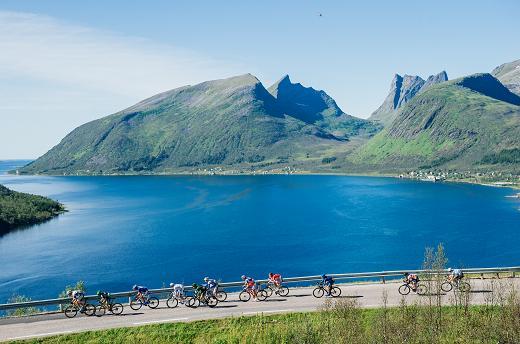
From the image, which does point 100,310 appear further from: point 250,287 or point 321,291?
point 321,291

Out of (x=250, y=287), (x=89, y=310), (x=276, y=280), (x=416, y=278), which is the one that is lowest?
(x=89, y=310)

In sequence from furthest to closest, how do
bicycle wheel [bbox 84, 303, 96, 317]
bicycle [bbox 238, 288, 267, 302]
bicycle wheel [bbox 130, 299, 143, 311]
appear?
bicycle [bbox 238, 288, 267, 302], bicycle wheel [bbox 130, 299, 143, 311], bicycle wheel [bbox 84, 303, 96, 317]

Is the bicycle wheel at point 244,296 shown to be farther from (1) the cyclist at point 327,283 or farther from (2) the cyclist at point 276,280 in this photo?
(1) the cyclist at point 327,283

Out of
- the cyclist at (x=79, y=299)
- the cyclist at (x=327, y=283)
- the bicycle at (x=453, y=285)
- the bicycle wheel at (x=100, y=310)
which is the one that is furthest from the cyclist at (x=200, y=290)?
the bicycle at (x=453, y=285)

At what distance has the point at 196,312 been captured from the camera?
1781 inches

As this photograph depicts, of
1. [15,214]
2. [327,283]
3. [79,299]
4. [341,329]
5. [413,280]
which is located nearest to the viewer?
[341,329]

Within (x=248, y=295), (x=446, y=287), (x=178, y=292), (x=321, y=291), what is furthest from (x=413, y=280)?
(x=178, y=292)

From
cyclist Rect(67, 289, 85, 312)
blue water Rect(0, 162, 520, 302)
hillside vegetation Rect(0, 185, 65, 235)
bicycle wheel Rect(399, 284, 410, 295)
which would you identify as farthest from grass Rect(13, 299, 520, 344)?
hillside vegetation Rect(0, 185, 65, 235)

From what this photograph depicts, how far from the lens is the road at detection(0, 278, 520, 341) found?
4125 centimetres

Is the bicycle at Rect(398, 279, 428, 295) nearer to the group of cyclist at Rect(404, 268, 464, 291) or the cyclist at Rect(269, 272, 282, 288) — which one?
the group of cyclist at Rect(404, 268, 464, 291)

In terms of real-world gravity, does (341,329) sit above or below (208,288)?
above

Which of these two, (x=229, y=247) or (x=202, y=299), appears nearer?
(x=202, y=299)

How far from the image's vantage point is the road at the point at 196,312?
41.2 metres

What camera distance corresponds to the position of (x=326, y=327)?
33406mm
